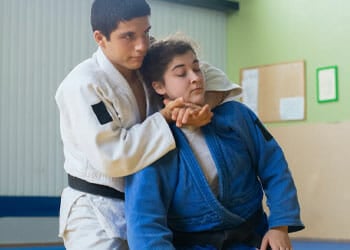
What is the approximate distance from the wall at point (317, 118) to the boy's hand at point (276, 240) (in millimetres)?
4003

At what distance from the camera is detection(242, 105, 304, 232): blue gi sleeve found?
5.82 ft

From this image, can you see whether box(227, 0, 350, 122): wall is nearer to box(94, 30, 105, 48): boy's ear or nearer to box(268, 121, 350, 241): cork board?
box(268, 121, 350, 241): cork board

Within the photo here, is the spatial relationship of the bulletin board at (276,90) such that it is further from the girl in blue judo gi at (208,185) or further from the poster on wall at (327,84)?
the girl in blue judo gi at (208,185)

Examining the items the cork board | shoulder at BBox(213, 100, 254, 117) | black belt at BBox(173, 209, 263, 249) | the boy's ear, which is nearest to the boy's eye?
the boy's ear

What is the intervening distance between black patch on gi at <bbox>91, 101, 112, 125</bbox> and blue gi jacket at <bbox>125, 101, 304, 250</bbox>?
0.56ft

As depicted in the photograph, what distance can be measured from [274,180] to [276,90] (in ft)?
15.4

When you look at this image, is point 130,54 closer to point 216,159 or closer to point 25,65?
point 216,159

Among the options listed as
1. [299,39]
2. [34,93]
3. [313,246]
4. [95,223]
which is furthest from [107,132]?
[299,39]

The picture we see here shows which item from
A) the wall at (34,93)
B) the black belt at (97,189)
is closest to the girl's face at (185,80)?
the black belt at (97,189)

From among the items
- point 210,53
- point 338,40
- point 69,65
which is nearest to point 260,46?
point 210,53

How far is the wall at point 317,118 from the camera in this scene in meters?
5.71

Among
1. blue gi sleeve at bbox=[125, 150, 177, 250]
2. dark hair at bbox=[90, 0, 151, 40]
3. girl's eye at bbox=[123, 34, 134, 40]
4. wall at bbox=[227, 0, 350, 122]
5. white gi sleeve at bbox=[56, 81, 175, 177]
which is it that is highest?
wall at bbox=[227, 0, 350, 122]

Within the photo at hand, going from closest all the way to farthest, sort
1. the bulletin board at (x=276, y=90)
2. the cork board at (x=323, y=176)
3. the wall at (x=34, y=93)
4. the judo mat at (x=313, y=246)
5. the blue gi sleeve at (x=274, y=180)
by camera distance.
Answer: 1. the blue gi sleeve at (x=274, y=180)
2. the judo mat at (x=313, y=246)
3. the wall at (x=34, y=93)
4. the cork board at (x=323, y=176)
5. the bulletin board at (x=276, y=90)

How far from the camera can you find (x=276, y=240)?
1741mm
